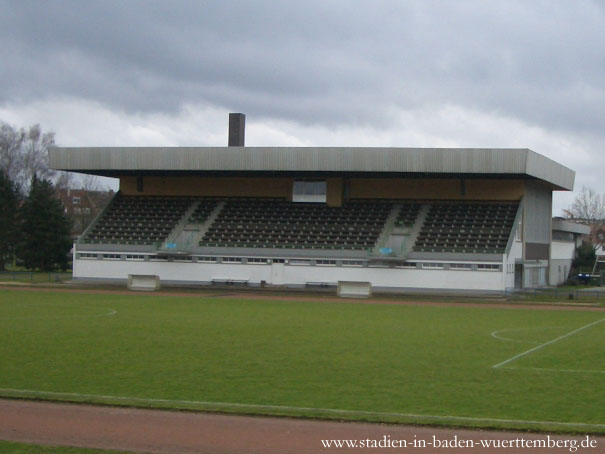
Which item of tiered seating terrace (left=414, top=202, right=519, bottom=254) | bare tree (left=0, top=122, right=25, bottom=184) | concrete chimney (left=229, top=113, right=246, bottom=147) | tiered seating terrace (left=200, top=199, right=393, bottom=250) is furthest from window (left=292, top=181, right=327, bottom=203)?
bare tree (left=0, top=122, right=25, bottom=184)

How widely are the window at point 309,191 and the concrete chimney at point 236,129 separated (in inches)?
269

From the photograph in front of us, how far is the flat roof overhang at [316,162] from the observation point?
5238 cm

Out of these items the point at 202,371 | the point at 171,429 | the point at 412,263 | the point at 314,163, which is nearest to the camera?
the point at 171,429

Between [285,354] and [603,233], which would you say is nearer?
[285,354]

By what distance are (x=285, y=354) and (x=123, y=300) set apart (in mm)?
21918

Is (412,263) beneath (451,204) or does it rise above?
beneath

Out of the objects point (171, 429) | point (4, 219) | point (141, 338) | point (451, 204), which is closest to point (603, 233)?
point (451, 204)

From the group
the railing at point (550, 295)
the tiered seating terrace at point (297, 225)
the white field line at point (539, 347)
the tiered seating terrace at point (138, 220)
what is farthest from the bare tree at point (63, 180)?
the white field line at point (539, 347)

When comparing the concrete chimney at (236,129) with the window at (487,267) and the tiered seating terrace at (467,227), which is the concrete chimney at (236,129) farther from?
the window at (487,267)

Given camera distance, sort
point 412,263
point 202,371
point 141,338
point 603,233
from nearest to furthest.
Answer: point 202,371
point 141,338
point 412,263
point 603,233

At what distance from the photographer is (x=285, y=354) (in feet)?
66.8

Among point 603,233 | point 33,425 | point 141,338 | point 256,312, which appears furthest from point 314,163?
point 603,233

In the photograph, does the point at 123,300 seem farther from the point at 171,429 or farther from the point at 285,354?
the point at 171,429

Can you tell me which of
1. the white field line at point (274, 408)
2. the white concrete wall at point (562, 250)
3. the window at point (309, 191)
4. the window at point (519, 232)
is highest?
the window at point (309, 191)
